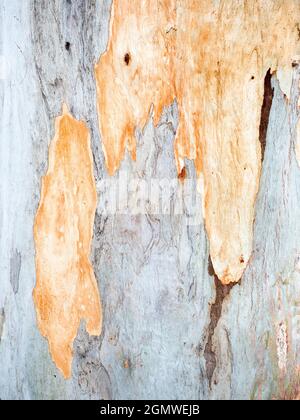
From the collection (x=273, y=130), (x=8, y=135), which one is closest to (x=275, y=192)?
(x=273, y=130)

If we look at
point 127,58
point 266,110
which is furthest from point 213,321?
point 127,58

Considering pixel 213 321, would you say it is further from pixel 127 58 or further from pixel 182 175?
pixel 127 58

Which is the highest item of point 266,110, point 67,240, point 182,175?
point 266,110

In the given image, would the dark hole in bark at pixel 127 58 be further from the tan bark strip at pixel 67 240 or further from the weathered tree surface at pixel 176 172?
the tan bark strip at pixel 67 240

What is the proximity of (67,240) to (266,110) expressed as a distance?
46cm

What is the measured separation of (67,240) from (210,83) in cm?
41

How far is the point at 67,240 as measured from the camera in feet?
3.70

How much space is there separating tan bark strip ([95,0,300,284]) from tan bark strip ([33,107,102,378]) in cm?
6

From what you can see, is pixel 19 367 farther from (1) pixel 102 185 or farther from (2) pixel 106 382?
(1) pixel 102 185

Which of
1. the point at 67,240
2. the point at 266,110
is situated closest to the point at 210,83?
the point at 266,110

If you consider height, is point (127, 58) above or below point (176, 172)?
above

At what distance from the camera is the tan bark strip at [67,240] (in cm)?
112

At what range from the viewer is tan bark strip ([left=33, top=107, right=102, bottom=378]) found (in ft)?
3.66
